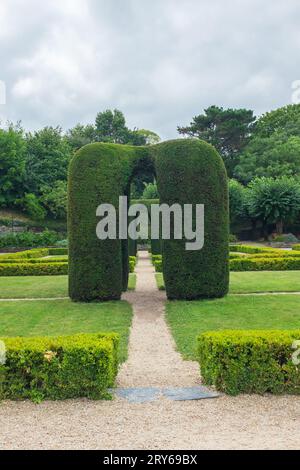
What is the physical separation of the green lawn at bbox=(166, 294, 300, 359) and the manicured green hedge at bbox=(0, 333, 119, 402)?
6.29ft

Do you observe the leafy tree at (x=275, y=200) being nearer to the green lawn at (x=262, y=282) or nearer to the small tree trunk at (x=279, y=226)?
the small tree trunk at (x=279, y=226)

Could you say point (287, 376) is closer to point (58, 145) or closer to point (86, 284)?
point (86, 284)

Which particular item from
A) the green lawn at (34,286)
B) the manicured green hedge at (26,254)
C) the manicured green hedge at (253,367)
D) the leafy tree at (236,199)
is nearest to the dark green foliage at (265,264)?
the green lawn at (34,286)

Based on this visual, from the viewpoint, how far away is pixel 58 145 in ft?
164

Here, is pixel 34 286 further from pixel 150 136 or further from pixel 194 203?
pixel 150 136

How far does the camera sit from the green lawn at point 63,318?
25.7 feet

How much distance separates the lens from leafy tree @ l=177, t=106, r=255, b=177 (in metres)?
50.7

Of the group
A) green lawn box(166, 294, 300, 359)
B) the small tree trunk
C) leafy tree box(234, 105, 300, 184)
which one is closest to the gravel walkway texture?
green lawn box(166, 294, 300, 359)

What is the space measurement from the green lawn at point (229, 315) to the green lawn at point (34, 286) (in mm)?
3820

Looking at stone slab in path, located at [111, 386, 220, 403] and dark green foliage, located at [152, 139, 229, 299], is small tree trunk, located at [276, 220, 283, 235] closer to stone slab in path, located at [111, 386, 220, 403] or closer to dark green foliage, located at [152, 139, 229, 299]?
dark green foliage, located at [152, 139, 229, 299]

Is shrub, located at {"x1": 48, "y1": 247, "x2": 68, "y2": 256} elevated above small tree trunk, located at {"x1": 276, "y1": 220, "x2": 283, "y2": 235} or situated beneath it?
situated beneath

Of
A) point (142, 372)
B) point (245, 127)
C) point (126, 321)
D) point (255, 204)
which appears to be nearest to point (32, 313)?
point (126, 321)

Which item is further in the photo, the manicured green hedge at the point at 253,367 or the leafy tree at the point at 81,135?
the leafy tree at the point at 81,135

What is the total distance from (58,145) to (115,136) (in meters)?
14.1
